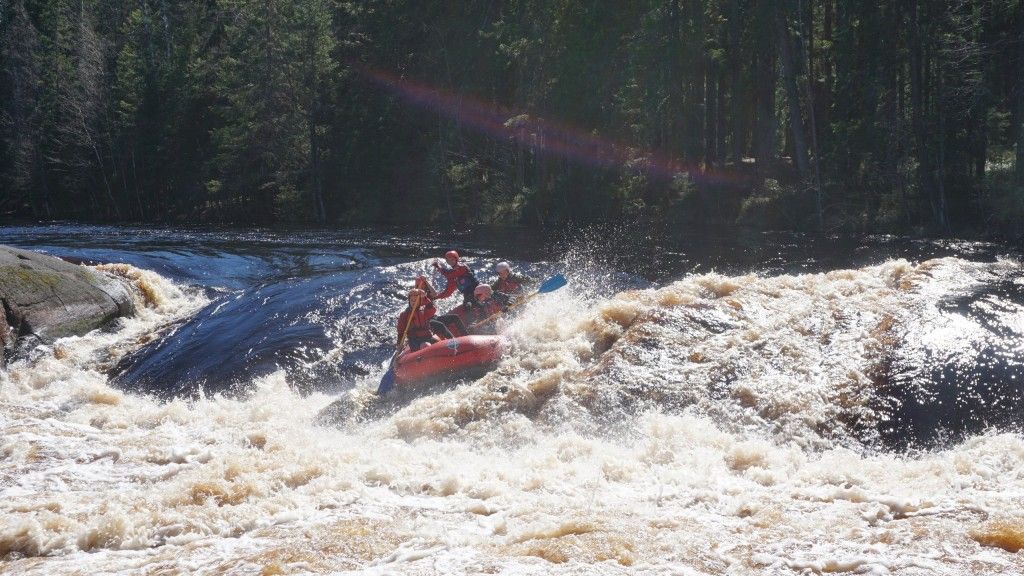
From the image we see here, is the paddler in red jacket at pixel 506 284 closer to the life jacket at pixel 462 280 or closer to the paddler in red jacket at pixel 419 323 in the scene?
the life jacket at pixel 462 280

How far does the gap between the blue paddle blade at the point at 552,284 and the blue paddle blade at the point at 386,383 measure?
3.08 meters

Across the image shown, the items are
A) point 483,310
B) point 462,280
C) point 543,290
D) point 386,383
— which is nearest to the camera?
point 386,383

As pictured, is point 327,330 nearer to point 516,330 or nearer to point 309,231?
point 516,330

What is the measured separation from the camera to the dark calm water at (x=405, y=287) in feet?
26.6

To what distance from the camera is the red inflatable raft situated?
1004 centimetres

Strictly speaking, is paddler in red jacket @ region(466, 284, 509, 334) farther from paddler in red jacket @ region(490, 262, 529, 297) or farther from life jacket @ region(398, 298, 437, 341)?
life jacket @ region(398, 298, 437, 341)

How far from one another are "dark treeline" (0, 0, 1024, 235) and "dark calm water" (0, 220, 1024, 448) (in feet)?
12.0

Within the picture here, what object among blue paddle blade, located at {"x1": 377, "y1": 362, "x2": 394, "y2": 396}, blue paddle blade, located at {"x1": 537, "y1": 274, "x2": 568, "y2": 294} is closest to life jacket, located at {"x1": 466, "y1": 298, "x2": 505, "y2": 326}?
blue paddle blade, located at {"x1": 537, "y1": 274, "x2": 568, "y2": 294}

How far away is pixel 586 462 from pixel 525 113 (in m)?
25.9

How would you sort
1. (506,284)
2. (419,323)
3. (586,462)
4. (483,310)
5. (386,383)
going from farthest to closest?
(506,284)
(483,310)
(419,323)
(386,383)
(586,462)

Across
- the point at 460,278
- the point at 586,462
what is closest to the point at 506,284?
the point at 460,278

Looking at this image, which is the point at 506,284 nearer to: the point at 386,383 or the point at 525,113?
the point at 386,383

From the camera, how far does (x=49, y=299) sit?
1344cm

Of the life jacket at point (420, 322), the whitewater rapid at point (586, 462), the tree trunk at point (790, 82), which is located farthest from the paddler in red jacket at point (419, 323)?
the tree trunk at point (790, 82)
